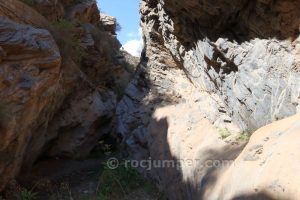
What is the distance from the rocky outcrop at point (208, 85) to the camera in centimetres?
577

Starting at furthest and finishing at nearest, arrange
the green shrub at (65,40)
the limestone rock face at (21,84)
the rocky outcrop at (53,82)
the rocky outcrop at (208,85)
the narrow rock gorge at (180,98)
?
the green shrub at (65,40) → the rocky outcrop at (53,82) → the limestone rock face at (21,84) → the rocky outcrop at (208,85) → the narrow rock gorge at (180,98)

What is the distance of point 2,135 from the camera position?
7098 mm

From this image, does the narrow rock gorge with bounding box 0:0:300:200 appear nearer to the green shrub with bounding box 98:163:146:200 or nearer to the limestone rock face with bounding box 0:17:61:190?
the limestone rock face with bounding box 0:17:61:190

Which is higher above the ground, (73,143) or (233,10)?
(233,10)

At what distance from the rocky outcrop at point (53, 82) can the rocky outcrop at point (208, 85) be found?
1.31m

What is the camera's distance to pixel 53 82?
8555 mm

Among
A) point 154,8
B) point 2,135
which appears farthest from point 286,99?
point 154,8

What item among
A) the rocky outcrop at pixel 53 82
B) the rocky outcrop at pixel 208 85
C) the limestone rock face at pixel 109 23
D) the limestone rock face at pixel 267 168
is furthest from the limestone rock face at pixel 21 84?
the limestone rock face at pixel 109 23

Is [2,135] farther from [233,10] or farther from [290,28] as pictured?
[290,28]

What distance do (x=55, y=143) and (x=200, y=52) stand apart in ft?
17.1

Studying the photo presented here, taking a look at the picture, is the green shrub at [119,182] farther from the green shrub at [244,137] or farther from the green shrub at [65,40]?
the green shrub at [65,40]

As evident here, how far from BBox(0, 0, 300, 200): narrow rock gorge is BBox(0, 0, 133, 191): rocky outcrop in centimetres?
3

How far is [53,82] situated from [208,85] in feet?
11.1

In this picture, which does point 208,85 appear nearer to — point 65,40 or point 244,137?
point 244,137
